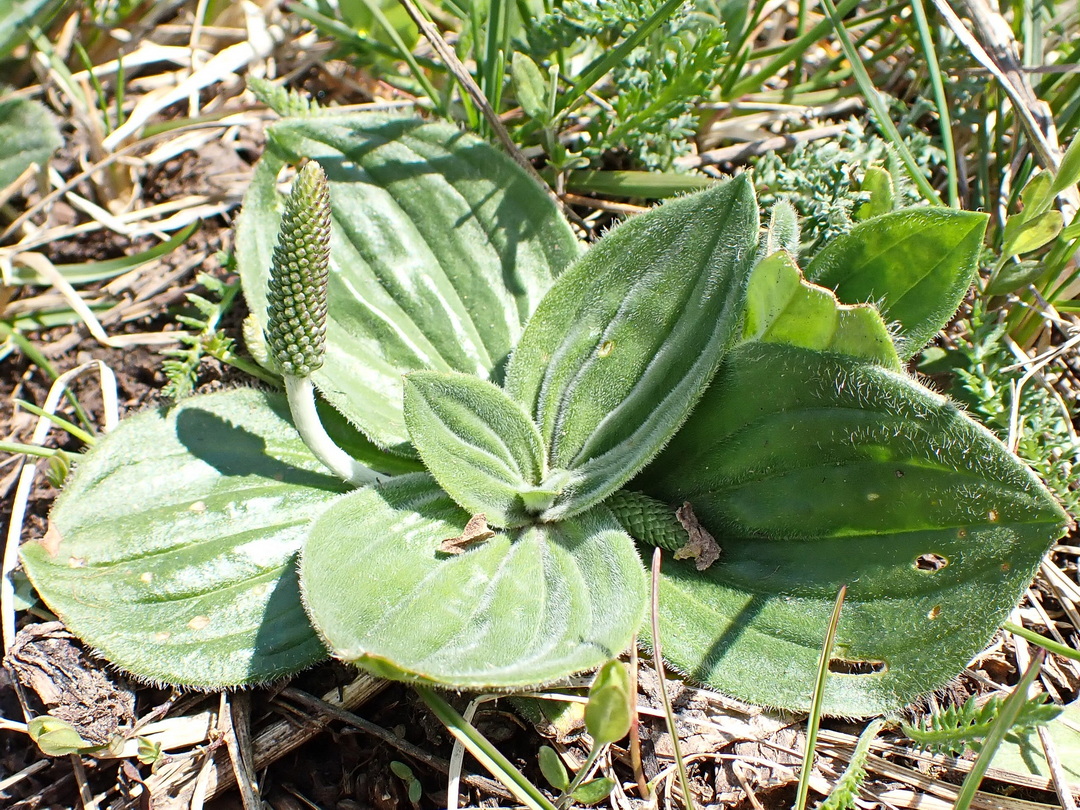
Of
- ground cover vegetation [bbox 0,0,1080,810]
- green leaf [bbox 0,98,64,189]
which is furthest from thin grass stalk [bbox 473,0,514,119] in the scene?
green leaf [bbox 0,98,64,189]

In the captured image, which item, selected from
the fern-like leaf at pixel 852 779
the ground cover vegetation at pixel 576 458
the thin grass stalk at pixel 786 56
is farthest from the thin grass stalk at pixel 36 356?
the thin grass stalk at pixel 786 56

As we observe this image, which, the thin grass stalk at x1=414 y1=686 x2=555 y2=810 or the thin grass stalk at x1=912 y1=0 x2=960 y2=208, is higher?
the thin grass stalk at x1=912 y1=0 x2=960 y2=208

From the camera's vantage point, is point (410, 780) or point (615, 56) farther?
point (615, 56)

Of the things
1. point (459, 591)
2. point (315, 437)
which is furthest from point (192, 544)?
point (459, 591)

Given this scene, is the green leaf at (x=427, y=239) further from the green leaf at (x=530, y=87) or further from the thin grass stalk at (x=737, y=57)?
the thin grass stalk at (x=737, y=57)

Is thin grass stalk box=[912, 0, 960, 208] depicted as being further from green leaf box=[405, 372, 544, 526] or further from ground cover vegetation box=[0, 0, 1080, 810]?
green leaf box=[405, 372, 544, 526]

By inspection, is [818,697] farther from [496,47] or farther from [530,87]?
[496,47]

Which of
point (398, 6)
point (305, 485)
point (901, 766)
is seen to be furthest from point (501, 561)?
point (398, 6)
